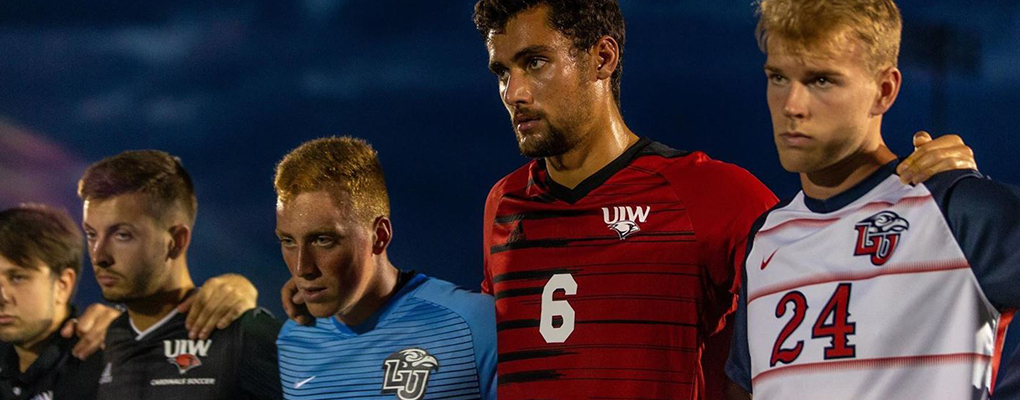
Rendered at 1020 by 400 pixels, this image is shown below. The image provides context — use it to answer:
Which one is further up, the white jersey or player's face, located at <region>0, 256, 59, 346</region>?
player's face, located at <region>0, 256, 59, 346</region>

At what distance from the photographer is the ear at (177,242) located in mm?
3393

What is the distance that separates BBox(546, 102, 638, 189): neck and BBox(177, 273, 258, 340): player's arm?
1.23 m

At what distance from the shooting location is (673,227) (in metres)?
2.38

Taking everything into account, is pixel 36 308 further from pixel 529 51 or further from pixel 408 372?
pixel 529 51

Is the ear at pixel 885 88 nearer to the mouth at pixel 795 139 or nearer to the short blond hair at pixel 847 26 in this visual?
the short blond hair at pixel 847 26

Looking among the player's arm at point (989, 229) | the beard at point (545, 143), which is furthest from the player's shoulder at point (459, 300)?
the player's arm at point (989, 229)

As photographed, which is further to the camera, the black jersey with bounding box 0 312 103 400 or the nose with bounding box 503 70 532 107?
the black jersey with bounding box 0 312 103 400

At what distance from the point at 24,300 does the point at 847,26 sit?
9.73 feet

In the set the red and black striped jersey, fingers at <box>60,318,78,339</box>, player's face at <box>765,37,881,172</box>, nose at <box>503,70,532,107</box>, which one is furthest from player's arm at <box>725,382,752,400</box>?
fingers at <box>60,318,78,339</box>

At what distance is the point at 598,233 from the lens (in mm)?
2455

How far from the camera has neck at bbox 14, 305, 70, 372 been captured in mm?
3869

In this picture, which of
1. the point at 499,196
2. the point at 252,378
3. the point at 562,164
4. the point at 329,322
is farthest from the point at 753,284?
the point at 252,378

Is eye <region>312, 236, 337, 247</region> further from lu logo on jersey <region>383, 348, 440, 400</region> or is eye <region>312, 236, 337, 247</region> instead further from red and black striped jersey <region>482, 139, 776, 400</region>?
red and black striped jersey <region>482, 139, 776, 400</region>

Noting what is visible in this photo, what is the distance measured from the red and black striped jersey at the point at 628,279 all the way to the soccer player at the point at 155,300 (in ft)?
3.23
